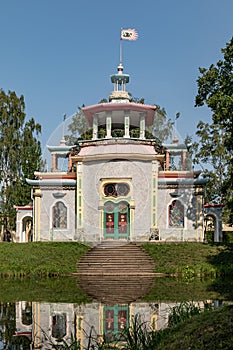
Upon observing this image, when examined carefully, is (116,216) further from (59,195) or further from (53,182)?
(53,182)

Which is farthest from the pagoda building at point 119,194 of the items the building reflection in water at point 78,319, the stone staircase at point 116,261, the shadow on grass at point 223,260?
the building reflection in water at point 78,319

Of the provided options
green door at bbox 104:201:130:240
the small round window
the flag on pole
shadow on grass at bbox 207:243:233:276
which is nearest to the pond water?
shadow on grass at bbox 207:243:233:276

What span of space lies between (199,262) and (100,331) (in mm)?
12060

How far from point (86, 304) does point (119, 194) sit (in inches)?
508

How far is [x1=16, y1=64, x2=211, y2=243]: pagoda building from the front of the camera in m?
24.1

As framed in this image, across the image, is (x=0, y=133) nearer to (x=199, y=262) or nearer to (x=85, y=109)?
(x=85, y=109)

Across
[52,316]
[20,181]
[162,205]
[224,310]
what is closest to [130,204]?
[162,205]

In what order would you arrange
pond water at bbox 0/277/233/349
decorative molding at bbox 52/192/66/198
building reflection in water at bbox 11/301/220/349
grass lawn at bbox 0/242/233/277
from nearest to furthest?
building reflection in water at bbox 11/301/220/349
pond water at bbox 0/277/233/349
grass lawn at bbox 0/242/233/277
decorative molding at bbox 52/192/66/198

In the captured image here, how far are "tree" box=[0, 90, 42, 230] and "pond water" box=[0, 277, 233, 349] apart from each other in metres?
15.2

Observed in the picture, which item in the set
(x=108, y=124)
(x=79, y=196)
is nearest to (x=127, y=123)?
(x=108, y=124)

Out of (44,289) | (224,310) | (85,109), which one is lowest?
(44,289)

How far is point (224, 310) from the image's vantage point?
5.16 meters

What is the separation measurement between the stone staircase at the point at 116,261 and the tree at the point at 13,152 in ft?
40.4

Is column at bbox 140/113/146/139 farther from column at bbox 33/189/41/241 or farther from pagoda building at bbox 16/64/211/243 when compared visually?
column at bbox 33/189/41/241
